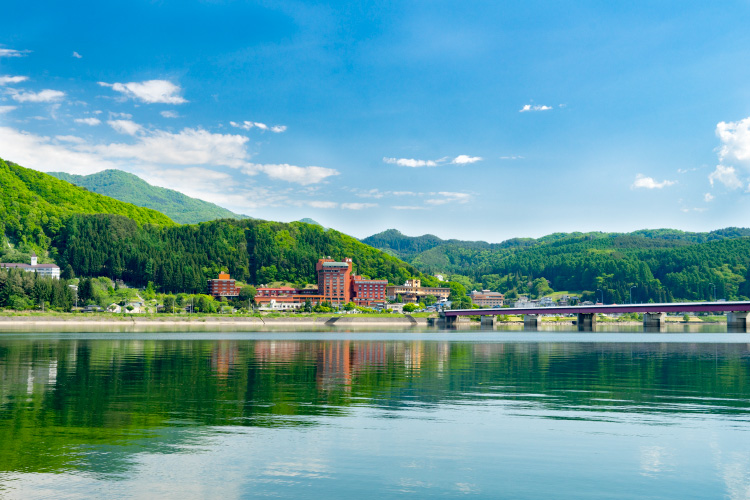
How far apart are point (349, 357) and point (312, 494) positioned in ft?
112

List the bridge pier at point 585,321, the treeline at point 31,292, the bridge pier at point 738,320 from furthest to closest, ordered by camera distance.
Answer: the bridge pier at point 585,321, the treeline at point 31,292, the bridge pier at point 738,320

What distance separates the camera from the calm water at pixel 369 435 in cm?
1214

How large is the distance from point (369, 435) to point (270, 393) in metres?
9.02

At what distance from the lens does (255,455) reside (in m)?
14.3

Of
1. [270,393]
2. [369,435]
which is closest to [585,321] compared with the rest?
[270,393]

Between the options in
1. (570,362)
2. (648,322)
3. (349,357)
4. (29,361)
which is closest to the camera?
(29,361)

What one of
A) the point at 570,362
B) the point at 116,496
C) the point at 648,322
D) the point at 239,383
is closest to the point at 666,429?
the point at 116,496

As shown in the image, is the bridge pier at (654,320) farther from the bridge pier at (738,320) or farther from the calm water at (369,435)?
the calm water at (369,435)

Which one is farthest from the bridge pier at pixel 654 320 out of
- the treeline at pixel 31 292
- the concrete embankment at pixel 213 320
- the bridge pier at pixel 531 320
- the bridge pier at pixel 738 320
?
the treeline at pixel 31 292

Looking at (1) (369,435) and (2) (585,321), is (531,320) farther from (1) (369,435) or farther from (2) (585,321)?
(1) (369,435)

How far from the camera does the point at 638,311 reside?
4958 inches

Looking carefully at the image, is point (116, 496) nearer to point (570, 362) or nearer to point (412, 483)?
point (412, 483)

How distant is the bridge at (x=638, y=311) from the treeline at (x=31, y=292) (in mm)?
96830

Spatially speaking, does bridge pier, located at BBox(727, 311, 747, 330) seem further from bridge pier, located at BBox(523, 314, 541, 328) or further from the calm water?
the calm water
